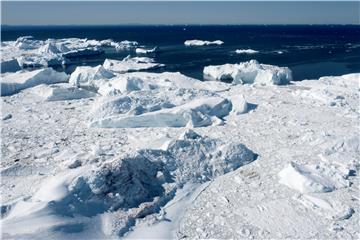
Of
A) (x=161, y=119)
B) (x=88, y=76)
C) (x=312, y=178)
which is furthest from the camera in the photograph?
(x=88, y=76)

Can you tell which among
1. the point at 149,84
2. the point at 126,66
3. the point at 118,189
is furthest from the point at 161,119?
the point at 126,66

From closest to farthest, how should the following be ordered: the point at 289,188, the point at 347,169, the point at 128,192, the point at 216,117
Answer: the point at 128,192, the point at 289,188, the point at 347,169, the point at 216,117

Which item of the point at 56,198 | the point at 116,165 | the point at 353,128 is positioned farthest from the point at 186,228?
the point at 353,128

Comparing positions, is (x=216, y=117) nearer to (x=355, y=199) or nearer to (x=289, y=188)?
(x=289, y=188)

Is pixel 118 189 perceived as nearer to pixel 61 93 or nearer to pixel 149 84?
pixel 61 93

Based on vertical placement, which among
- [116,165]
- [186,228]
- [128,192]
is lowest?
[186,228]

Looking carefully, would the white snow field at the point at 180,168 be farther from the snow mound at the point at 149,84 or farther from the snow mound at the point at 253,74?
the snow mound at the point at 253,74
